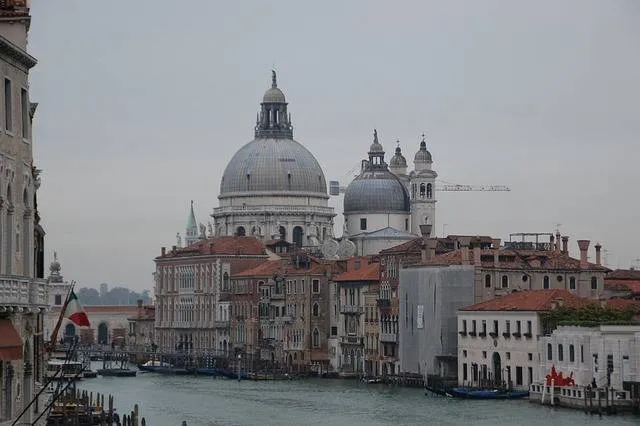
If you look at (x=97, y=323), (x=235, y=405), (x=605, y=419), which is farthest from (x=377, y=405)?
(x=97, y=323)

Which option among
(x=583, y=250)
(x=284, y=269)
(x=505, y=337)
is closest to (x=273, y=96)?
(x=284, y=269)

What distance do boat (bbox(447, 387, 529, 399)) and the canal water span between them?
23.4 inches

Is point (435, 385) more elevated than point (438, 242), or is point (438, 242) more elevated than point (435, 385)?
point (438, 242)

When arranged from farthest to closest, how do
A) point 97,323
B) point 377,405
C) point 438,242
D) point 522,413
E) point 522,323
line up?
point 97,323, point 438,242, point 522,323, point 377,405, point 522,413

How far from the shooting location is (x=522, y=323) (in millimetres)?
56344

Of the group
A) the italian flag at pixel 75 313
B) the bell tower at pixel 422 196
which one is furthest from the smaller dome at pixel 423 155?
the italian flag at pixel 75 313

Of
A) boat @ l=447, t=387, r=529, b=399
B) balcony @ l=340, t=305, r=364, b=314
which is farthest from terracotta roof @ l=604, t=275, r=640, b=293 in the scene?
boat @ l=447, t=387, r=529, b=399

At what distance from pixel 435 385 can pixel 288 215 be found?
48.1 metres

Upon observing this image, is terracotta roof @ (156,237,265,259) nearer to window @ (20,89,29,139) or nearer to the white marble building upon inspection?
the white marble building

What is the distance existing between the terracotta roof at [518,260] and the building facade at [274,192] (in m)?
40.4

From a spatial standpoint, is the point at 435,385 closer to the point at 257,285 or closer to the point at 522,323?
the point at 522,323

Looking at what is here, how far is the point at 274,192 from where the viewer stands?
106 m

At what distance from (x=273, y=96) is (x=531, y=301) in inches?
2162

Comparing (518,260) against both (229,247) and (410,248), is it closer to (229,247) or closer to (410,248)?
(410,248)
